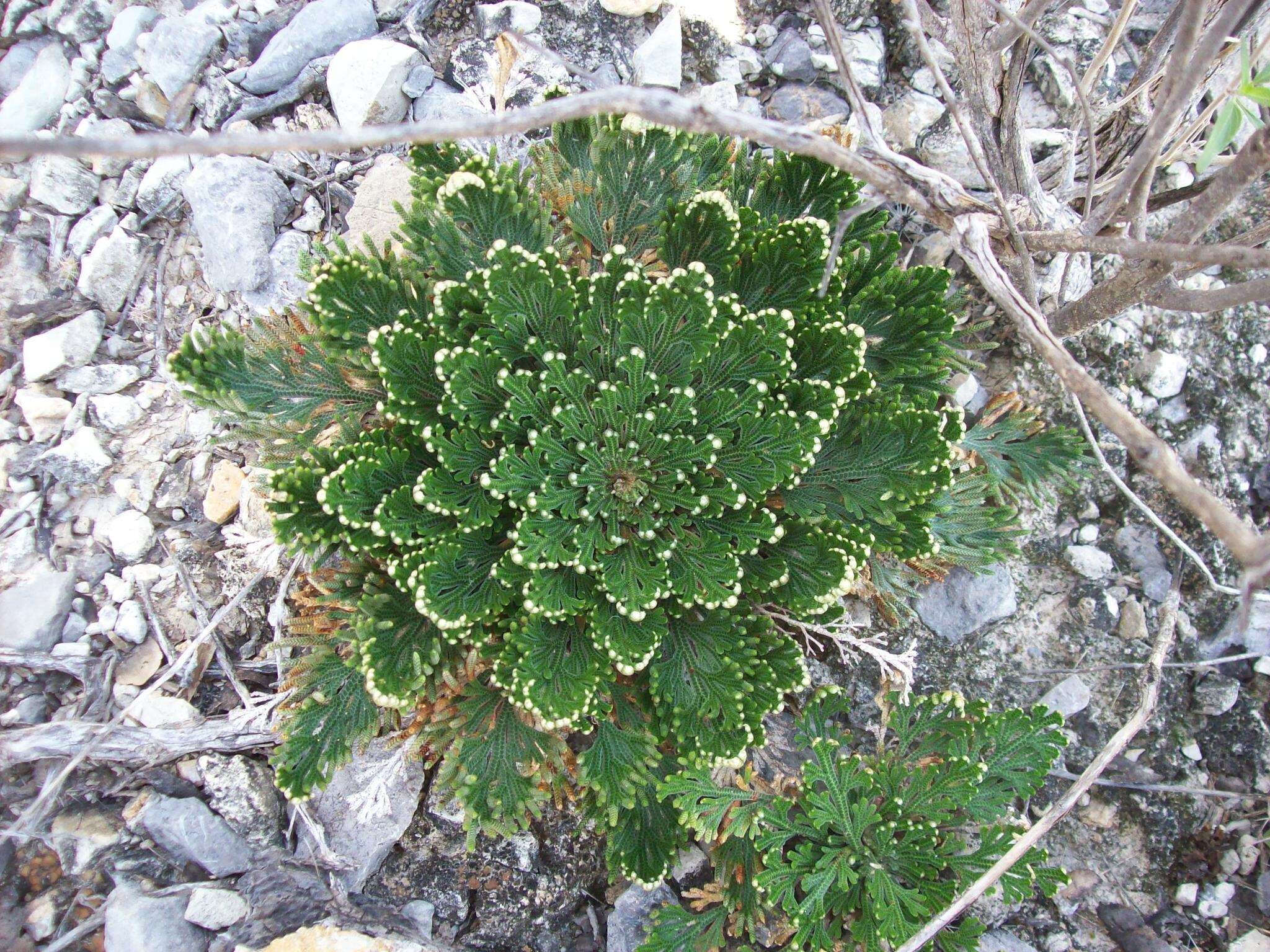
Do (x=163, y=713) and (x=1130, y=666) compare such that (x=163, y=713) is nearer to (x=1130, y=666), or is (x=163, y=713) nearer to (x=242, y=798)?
(x=242, y=798)

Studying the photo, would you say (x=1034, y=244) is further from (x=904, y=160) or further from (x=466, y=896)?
(x=466, y=896)

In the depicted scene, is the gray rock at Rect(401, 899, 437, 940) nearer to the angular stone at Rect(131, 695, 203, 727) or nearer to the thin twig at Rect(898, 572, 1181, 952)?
the angular stone at Rect(131, 695, 203, 727)

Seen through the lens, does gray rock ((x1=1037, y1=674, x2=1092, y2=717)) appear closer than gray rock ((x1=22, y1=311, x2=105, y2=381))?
Yes

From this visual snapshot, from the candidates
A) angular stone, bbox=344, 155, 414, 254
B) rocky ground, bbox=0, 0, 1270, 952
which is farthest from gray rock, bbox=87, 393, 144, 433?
angular stone, bbox=344, 155, 414, 254

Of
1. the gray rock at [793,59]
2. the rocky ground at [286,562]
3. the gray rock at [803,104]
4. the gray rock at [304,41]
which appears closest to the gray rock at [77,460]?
the rocky ground at [286,562]

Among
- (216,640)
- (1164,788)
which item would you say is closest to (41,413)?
(216,640)

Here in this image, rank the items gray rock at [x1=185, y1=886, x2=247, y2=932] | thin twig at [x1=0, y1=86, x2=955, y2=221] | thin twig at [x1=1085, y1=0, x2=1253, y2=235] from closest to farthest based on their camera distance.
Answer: thin twig at [x1=0, y1=86, x2=955, y2=221] → thin twig at [x1=1085, y1=0, x2=1253, y2=235] → gray rock at [x1=185, y1=886, x2=247, y2=932]

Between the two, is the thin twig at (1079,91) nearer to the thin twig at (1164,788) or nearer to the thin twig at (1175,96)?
the thin twig at (1175,96)
